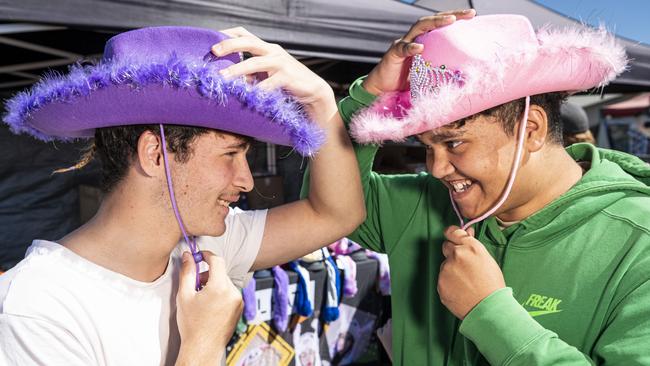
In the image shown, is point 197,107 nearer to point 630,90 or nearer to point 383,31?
point 383,31

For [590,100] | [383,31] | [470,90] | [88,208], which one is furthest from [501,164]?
[590,100]

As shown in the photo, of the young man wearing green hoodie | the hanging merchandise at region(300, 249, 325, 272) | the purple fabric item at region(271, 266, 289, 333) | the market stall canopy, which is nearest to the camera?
the young man wearing green hoodie

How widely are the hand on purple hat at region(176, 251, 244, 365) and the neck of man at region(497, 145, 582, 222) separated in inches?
33.5

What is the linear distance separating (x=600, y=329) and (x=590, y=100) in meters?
16.9

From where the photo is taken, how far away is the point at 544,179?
1302 millimetres

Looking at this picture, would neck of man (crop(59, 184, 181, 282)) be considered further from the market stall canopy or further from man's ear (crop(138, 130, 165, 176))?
the market stall canopy

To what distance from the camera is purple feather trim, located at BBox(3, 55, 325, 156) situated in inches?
43.6

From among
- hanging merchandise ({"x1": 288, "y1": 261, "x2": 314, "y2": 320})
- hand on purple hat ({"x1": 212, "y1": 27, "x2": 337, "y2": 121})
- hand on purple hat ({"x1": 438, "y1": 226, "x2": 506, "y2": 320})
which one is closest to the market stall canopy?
hand on purple hat ({"x1": 212, "y1": 27, "x2": 337, "y2": 121})

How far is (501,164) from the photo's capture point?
128 cm

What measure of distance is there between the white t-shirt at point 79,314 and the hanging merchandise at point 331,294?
184 centimetres

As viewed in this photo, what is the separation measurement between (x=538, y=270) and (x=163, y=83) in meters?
1.10

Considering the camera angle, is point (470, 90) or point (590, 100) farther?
point (590, 100)

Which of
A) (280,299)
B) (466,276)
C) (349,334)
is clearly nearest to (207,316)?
(466,276)

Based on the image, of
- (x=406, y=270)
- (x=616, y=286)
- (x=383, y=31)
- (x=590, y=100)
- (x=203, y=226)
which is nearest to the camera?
(x=616, y=286)
